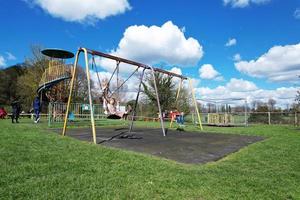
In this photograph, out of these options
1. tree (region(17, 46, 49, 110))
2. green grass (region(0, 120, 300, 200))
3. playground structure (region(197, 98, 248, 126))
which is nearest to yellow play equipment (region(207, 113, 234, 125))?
playground structure (region(197, 98, 248, 126))

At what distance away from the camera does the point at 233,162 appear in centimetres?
604

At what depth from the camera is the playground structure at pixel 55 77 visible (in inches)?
850

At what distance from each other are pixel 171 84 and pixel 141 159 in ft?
95.1

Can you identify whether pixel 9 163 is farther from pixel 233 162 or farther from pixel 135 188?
pixel 233 162

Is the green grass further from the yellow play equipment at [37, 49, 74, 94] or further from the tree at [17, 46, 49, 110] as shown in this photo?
the tree at [17, 46, 49, 110]

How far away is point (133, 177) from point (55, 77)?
19.5 m

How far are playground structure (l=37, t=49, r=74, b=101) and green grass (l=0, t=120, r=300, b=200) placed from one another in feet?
51.8

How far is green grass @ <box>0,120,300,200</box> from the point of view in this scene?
144 inches

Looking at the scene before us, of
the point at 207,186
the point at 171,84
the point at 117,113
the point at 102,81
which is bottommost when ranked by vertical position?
the point at 207,186

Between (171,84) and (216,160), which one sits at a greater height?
(171,84)

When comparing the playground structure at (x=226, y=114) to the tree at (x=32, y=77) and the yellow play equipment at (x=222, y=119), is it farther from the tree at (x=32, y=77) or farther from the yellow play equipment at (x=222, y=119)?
the tree at (x=32, y=77)

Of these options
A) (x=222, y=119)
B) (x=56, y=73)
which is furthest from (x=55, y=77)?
(x=222, y=119)

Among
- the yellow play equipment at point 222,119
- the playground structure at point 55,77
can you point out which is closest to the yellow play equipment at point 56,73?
the playground structure at point 55,77

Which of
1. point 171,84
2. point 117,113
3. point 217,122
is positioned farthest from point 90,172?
point 171,84
